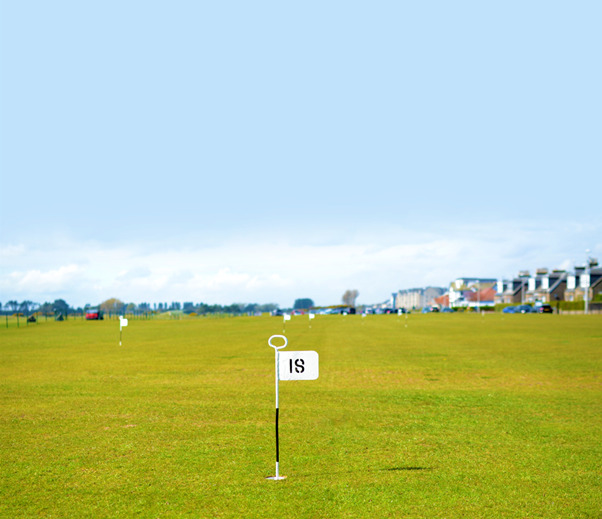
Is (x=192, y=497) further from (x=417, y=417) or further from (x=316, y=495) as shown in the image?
(x=417, y=417)

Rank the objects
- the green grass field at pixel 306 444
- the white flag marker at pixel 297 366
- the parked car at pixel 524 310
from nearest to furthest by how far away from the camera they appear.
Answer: the green grass field at pixel 306 444, the white flag marker at pixel 297 366, the parked car at pixel 524 310


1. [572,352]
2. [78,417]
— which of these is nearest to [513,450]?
[78,417]

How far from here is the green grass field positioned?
6098 millimetres

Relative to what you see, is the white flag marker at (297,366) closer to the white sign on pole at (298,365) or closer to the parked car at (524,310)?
the white sign on pole at (298,365)

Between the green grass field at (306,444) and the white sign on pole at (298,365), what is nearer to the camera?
the green grass field at (306,444)

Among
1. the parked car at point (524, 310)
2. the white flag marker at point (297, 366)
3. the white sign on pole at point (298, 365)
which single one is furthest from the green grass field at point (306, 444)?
the parked car at point (524, 310)

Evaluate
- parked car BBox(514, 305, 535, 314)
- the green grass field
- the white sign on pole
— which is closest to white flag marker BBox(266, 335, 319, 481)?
the white sign on pole

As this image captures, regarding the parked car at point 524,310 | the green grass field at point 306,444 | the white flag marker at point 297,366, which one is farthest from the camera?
the parked car at point 524,310

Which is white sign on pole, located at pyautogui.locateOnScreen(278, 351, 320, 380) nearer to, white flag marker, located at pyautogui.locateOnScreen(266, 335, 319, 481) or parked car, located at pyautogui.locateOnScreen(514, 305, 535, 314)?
white flag marker, located at pyautogui.locateOnScreen(266, 335, 319, 481)

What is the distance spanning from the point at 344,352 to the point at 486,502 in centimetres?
1827

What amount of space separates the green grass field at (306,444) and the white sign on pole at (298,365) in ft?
4.33

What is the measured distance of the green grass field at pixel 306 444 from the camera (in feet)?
20.0

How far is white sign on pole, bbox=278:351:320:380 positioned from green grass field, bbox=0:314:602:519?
1.32 meters

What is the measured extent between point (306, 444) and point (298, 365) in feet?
7.86
